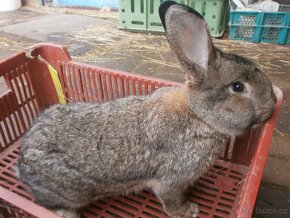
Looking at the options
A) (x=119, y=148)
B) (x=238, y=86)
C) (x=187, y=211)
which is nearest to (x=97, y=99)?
(x=119, y=148)

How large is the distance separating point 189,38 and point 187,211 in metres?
0.93

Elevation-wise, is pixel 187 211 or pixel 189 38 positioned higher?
pixel 189 38

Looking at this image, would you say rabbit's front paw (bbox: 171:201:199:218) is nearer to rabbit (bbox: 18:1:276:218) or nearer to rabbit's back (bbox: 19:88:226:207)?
rabbit (bbox: 18:1:276:218)

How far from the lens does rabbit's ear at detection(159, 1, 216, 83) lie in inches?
56.0

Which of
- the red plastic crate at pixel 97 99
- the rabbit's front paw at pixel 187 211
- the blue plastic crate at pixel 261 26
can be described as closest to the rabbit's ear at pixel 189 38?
the red plastic crate at pixel 97 99

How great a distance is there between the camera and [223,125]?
1.62 meters

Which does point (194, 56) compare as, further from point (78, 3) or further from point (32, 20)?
point (78, 3)

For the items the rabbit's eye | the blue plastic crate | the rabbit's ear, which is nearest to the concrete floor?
the blue plastic crate

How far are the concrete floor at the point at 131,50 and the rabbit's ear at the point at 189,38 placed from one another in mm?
1007

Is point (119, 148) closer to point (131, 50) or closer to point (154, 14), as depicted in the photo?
point (131, 50)

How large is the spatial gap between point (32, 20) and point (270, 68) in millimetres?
3888

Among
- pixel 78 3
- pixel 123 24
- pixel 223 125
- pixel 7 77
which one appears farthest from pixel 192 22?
pixel 78 3

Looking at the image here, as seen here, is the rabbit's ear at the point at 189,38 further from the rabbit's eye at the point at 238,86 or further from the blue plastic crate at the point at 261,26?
the blue plastic crate at the point at 261,26

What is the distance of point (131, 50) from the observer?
4.21m
